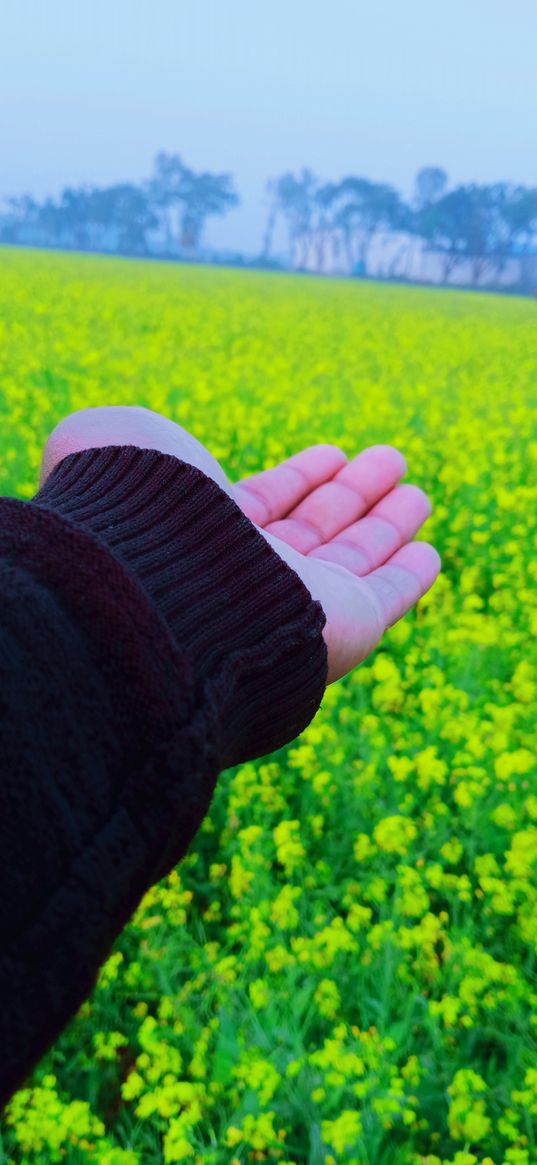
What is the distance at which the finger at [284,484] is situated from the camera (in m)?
2.27

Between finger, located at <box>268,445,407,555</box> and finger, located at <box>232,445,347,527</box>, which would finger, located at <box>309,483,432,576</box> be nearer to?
finger, located at <box>268,445,407,555</box>

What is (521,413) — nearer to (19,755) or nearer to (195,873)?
(195,873)

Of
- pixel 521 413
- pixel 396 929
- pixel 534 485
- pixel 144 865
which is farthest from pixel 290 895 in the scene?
pixel 521 413

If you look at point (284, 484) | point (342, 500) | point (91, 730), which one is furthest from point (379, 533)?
point (91, 730)

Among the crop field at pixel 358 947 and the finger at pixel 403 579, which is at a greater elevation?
the finger at pixel 403 579

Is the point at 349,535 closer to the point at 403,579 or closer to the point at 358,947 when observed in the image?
the point at 403,579

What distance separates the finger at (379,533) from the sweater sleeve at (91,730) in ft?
2.76

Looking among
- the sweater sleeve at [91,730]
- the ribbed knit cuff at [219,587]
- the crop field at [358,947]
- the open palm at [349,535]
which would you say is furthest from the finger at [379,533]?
the sweater sleeve at [91,730]

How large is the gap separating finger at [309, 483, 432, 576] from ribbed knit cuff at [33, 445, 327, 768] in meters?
0.66

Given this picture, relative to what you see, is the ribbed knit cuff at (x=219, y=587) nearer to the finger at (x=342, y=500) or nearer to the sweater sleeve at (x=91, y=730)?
the sweater sleeve at (x=91, y=730)

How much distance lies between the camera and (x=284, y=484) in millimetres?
2359

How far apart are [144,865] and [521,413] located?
5.66 meters

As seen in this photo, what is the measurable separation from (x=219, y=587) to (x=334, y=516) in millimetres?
1088

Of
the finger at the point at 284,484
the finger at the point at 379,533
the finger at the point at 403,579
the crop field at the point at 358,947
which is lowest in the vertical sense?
the crop field at the point at 358,947
